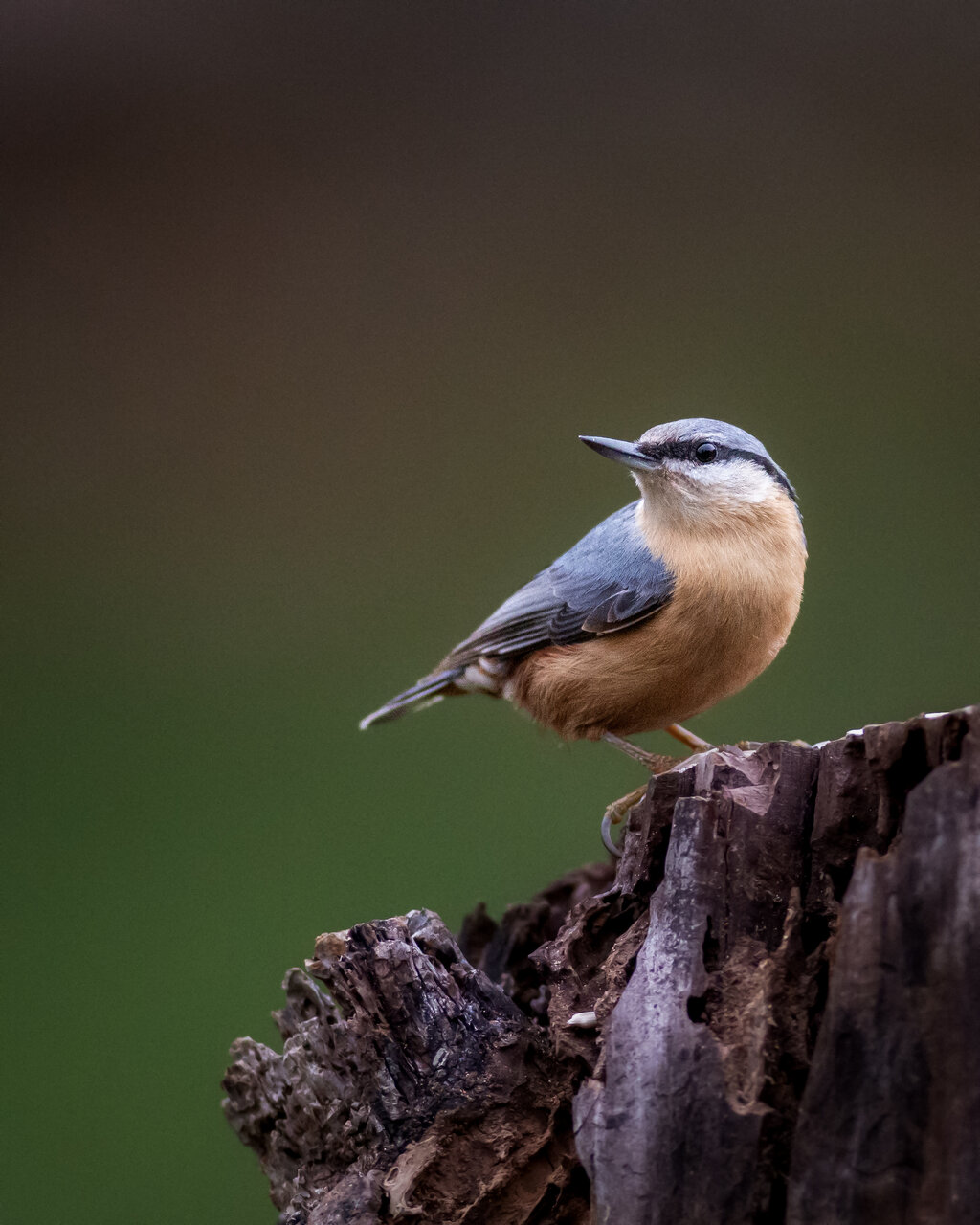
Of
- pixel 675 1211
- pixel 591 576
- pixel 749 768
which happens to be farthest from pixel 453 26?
pixel 675 1211

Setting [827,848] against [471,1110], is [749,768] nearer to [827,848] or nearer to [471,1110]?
[827,848]

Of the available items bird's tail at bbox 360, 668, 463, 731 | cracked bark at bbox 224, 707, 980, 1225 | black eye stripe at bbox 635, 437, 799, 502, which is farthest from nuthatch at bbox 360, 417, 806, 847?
cracked bark at bbox 224, 707, 980, 1225

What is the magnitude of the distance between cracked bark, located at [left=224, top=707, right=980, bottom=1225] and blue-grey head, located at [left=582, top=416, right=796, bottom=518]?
0.84 meters

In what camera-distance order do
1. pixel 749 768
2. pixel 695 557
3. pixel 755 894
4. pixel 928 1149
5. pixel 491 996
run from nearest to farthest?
pixel 928 1149 < pixel 755 894 < pixel 749 768 < pixel 491 996 < pixel 695 557

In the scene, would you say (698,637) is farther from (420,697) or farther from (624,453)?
(420,697)

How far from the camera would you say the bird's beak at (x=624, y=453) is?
215cm

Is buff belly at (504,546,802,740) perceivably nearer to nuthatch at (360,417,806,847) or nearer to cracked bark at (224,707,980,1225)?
nuthatch at (360,417,806,847)

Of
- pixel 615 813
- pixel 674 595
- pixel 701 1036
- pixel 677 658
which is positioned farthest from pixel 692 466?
pixel 701 1036

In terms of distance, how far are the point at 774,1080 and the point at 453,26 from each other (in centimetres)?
329

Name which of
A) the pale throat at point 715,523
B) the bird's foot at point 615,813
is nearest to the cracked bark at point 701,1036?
the bird's foot at point 615,813

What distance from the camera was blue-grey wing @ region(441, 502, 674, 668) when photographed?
217 centimetres

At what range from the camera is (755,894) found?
4.29 feet

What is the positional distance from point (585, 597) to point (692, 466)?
1.09 feet

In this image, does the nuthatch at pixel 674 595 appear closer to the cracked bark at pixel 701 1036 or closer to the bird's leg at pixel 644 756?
the bird's leg at pixel 644 756
